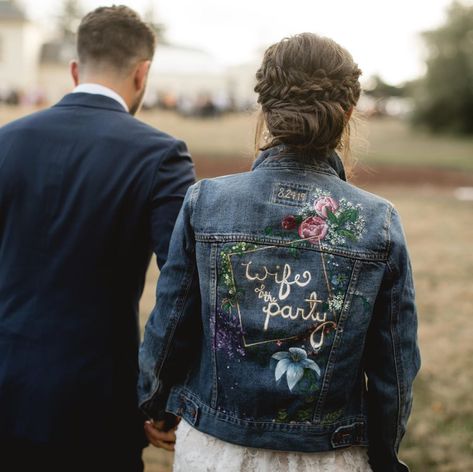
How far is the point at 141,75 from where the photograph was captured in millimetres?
2607

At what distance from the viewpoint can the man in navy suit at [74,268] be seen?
2234 millimetres

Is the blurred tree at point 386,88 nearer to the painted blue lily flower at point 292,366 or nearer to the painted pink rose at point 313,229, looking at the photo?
the painted pink rose at point 313,229

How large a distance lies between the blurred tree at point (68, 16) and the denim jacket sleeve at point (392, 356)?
89165 mm

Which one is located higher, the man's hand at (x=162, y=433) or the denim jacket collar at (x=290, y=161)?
the denim jacket collar at (x=290, y=161)

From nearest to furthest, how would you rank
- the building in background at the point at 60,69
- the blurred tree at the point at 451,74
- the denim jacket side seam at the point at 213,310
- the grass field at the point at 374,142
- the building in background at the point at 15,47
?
1. the denim jacket side seam at the point at 213,310
2. the grass field at the point at 374,142
3. the blurred tree at the point at 451,74
4. the building in background at the point at 15,47
5. the building in background at the point at 60,69

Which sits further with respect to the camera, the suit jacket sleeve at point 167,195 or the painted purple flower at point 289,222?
the suit jacket sleeve at point 167,195

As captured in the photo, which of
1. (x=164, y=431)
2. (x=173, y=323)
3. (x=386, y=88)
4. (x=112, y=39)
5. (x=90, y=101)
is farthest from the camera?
(x=386, y=88)

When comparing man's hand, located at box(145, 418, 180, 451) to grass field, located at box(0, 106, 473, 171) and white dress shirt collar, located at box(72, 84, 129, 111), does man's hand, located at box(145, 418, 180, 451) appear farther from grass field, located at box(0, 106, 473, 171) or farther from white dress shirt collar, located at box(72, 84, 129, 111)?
grass field, located at box(0, 106, 473, 171)

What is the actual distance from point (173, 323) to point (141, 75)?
1088mm

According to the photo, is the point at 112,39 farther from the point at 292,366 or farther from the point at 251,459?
the point at 251,459

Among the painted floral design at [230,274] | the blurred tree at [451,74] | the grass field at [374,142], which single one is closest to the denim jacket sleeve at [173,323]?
the painted floral design at [230,274]

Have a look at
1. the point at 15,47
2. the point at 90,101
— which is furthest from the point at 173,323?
the point at 15,47

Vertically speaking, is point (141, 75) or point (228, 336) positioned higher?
point (141, 75)

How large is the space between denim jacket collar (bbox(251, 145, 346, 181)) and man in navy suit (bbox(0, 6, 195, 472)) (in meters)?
0.47
